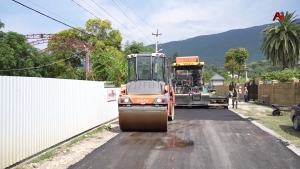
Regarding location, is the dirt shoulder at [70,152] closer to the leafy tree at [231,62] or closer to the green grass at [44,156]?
the green grass at [44,156]

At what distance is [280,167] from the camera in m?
6.80

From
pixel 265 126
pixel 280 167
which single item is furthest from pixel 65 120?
pixel 265 126

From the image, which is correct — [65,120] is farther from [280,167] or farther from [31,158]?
[280,167]

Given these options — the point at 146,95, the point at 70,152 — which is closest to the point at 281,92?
the point at 146,95

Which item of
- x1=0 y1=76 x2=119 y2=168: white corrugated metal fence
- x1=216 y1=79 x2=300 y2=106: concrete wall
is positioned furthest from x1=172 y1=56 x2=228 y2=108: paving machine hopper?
x1=0 y1=76 x2=119 y2=168: white corrugated metal fence

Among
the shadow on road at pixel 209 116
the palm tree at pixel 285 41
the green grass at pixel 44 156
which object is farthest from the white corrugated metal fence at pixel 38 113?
the palm tree at pixel 285 41

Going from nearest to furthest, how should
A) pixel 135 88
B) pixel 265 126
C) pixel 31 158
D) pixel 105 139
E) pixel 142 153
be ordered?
pixel 31 158 → pixel 142 153 → pixel 105 139 → pixel 135 88 → pixel 265 126

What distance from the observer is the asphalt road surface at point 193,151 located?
274 inches

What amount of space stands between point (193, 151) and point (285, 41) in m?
29.1

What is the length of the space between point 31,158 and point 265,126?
959cm

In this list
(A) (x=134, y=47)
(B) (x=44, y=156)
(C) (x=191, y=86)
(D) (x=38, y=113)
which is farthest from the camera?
(A) (x=134, y=47)

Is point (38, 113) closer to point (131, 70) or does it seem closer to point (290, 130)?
point (131, 70)

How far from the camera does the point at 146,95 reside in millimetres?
11250

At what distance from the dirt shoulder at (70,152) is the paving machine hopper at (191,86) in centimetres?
1142
